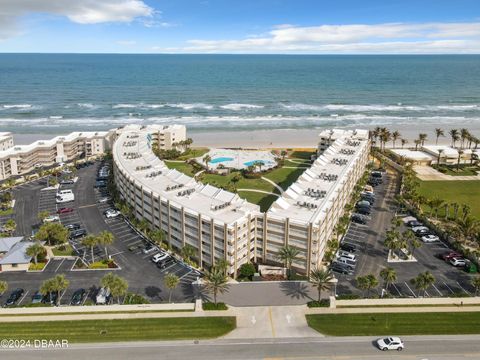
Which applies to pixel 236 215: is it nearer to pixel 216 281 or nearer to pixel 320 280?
pixel 216 281

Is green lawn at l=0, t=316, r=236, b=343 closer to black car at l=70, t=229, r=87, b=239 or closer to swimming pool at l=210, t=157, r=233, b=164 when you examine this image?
black car at l=70, t=229, r=87, b=239

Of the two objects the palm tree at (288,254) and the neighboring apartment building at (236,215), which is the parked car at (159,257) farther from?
the palm tree at (288,254)

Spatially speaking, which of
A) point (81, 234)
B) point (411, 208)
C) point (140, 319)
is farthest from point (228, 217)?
point (411, 208)

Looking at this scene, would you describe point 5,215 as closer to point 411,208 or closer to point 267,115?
point 411,208

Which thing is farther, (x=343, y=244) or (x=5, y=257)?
(x=343, y=244)

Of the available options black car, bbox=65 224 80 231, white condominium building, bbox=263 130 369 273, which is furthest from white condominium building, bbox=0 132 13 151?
white condominium building, bbox=263 130 369 273

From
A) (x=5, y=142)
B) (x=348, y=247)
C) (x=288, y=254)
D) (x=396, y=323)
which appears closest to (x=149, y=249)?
(x=288, y=254)

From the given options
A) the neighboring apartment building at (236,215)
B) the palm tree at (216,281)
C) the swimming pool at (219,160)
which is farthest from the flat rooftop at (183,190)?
the swimming pool at (219,160)
